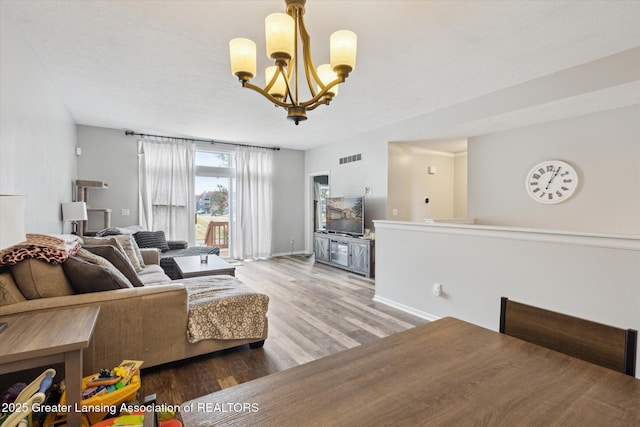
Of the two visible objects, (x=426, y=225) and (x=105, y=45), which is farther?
(x=426, y=225)

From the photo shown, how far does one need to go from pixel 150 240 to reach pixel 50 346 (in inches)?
164

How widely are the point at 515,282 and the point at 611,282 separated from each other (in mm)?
636

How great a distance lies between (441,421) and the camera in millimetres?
754

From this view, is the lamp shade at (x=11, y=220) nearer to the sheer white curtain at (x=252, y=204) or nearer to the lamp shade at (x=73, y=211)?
the lamp shade at (x=73, y=211)

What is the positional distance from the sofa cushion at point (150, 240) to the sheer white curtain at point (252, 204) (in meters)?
1.83

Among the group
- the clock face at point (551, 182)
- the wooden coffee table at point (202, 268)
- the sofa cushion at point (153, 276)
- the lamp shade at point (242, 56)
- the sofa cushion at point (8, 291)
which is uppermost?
the lamp shade at point (242, 56)

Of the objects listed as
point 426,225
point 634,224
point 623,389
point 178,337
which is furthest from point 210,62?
point 634,224

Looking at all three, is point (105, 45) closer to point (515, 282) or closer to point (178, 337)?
point (178, 337)

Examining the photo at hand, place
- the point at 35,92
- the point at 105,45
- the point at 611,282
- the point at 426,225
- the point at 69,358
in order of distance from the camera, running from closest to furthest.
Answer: the point at 69,358, the point at 611,282, the point at 105,45, the point at 35,92, the point at 426,225

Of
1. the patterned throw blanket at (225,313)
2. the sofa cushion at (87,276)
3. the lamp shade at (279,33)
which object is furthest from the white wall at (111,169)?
the lamp shade at (279,33)

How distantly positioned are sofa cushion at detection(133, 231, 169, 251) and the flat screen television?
10.4 feet

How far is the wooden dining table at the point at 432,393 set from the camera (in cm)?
76

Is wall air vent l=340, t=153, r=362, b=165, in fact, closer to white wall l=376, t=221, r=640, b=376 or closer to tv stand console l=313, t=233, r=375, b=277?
tv stand console l=313, t=233, r=375, b=277

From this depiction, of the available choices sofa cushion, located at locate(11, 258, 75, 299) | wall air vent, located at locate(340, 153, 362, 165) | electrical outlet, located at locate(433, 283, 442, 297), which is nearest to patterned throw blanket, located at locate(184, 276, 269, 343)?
sofa cushion, located at locate(11, 258, 75, 299)
